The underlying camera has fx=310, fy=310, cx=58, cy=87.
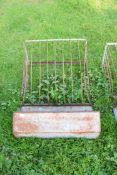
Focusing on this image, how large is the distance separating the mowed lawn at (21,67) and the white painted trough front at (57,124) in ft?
0.44

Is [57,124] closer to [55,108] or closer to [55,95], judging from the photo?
[55,108]

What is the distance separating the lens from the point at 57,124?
3.97 metres

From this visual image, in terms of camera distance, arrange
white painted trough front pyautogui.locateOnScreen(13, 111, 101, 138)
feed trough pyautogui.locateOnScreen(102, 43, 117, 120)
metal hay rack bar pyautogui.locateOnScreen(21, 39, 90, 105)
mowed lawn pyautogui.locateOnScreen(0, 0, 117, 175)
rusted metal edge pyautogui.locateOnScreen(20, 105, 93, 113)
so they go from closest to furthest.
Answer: mowed lawn pyautogui.locateOnScreen(0, 0, 117, 175)
white painted trough front pyautogui.locateOnScreen(13, 111, 101, 138)
rusted metal edge pyautogui.locateOnScreen(20, 105, 93, 113)
metal hay rack bar pyautogui.locateOnScreen(21, 39, 90, 105)
feed trough pyautogui.locateOnScreen(102, 43, 117, 120)

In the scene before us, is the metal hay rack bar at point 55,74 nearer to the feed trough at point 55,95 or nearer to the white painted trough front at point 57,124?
the feed trough at point 55,95

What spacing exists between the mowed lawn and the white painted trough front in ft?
0.44

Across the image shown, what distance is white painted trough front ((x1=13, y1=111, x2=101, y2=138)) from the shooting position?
156 inches

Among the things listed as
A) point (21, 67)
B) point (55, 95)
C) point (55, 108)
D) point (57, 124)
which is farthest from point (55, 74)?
point (57, 124)

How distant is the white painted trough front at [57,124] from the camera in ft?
13.0

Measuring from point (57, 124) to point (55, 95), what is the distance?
2.23 feet

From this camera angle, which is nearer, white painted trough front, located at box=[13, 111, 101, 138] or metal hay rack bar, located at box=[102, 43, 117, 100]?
white painted trough front, located at box=[13, 111, 101, 138]

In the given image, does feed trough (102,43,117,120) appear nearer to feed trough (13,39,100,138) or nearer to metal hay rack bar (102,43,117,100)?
metal hay rack bar (102,43,117,100)

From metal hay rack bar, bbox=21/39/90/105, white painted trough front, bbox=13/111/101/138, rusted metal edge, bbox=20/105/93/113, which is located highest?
metal hay rack bar, bbox=21/39/90/105

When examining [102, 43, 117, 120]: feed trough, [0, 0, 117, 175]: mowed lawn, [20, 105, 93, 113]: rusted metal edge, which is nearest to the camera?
[0, 0, 117, 175]: mowed lawn

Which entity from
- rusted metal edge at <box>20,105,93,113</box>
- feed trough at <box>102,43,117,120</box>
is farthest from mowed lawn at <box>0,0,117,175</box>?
rusted metal edge at <box>20,105,93,113</box>
